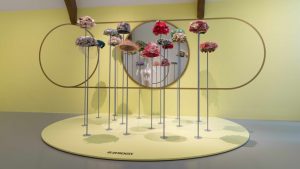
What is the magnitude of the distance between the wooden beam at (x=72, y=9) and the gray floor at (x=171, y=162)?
2.11m

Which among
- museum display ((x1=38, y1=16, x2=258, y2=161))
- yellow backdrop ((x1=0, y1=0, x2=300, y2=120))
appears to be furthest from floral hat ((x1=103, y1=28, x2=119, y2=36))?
yellow backdrop ((x1=0, y1=0, x2=300, y2=120))

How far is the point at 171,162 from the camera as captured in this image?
5.96 feet

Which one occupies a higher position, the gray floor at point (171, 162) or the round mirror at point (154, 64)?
the round mirror at point (154, 64)

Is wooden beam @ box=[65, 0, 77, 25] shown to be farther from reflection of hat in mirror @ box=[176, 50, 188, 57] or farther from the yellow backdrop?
reflection of hat in mirror @ box=[176, 50, 188, 57]

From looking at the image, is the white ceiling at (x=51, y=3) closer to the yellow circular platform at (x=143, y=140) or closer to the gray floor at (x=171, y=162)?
the yellow circular platform at (x=143, y=140)

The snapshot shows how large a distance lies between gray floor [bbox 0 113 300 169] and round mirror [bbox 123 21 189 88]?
5.03ft

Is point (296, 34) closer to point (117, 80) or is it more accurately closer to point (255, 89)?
point (255, 89)

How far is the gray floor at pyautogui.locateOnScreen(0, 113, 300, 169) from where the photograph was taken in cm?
173

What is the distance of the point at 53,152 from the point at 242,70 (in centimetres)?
290

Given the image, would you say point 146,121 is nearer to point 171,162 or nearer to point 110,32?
point 110,32

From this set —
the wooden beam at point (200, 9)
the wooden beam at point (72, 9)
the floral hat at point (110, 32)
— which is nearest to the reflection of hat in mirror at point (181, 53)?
the wooden beam at point (200, 9)

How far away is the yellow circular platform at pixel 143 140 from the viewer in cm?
195

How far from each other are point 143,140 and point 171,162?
0.57m

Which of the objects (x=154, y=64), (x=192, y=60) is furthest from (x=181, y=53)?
(x=154, y=64)
